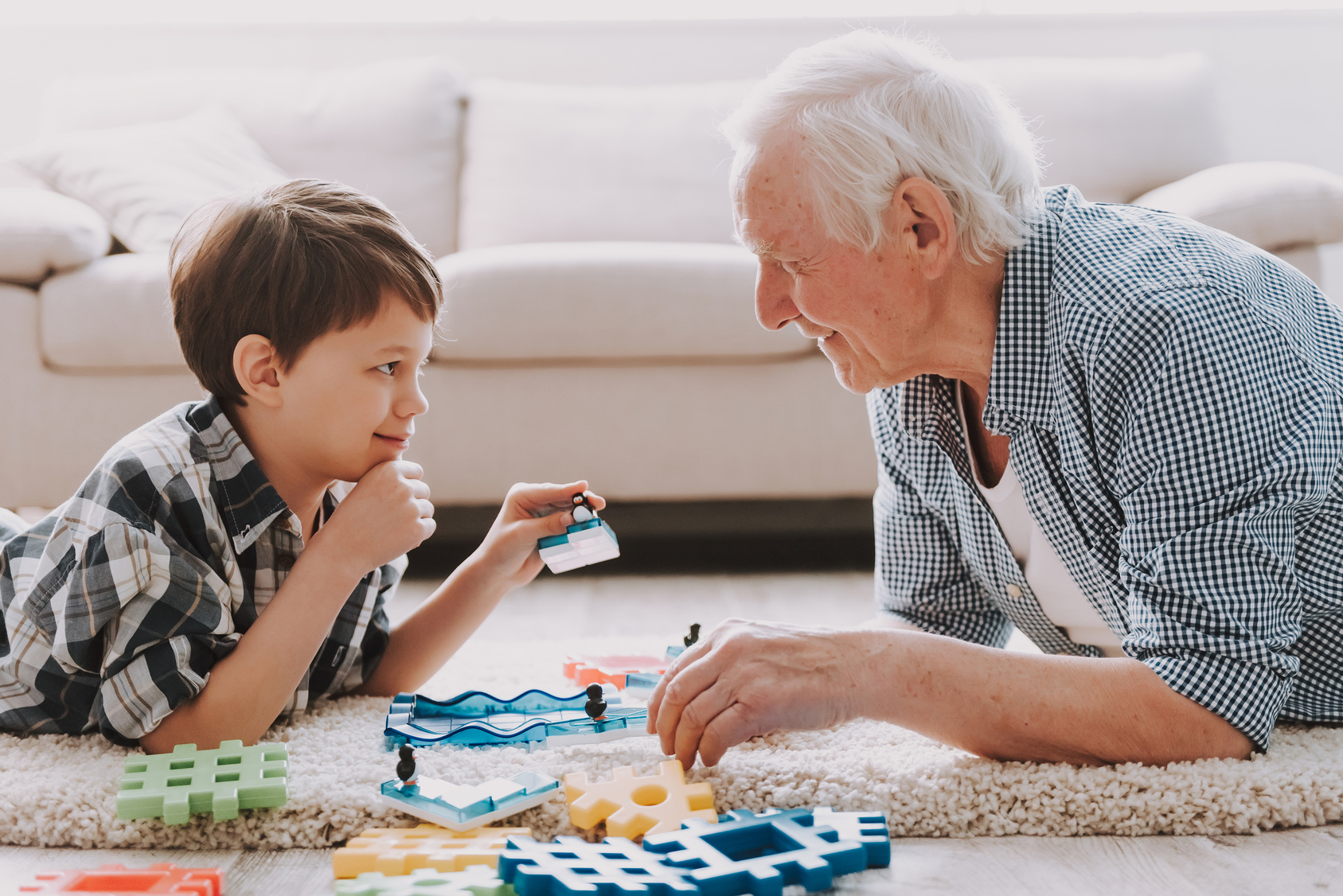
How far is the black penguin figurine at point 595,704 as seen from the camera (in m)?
1.16

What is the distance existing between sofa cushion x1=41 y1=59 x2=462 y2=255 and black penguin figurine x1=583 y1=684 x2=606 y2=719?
197 centimetres

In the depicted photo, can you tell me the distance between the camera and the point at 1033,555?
Answer: 126 centimetres

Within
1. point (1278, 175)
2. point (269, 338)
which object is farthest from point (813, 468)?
point (269, 338)

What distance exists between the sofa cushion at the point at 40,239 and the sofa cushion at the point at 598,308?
28.2 inches

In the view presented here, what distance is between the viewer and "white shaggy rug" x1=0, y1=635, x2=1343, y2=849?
38.0 inches

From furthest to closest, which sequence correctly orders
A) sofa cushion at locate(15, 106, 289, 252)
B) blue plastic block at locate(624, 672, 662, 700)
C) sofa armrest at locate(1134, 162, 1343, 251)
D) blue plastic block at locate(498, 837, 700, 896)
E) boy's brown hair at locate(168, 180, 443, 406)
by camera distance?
sofa cushion at locate(15, 106, 289, 252) < sofa armrest at locate(1134, 162, 1343, 251) < blue plastic block at locate(624, 672, 662, 700) < boy's brown hair at locate(168, 180, 443, 406) < blue plastic block at locate(498, 837, 700, 896)

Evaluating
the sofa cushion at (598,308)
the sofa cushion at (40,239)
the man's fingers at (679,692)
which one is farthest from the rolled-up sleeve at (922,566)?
the sofa cushion at (40,239)

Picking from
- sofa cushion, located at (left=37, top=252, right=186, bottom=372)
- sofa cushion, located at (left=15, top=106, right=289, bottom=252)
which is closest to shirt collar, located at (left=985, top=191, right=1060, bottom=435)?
sofa cushion, located at (left=37, top=252, right=186, bottom=372)

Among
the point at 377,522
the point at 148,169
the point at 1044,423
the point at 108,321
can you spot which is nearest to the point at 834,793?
the point at 1044,423

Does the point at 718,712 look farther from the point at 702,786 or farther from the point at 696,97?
the point at 696,97

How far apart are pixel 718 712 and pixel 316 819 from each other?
346 mm

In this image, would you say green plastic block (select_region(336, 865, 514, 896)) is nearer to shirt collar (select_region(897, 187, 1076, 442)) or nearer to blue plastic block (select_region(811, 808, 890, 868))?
blue plastic block (select_region(811, 808, 890, 868))

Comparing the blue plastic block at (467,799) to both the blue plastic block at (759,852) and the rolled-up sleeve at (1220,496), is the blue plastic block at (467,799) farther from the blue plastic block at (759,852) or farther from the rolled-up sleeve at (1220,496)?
the rolled-up sleeve at (1220,496)

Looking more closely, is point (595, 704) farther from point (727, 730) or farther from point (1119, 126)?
point (1119, 126)
